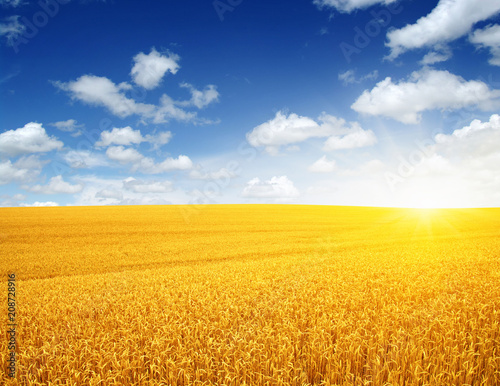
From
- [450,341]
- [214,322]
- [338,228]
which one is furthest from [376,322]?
[338,228]

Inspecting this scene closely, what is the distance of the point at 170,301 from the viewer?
7.32m

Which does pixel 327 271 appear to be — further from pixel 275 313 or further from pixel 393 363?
pixel 393 363

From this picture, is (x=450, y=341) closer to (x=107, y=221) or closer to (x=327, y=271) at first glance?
(x=327, y=271)

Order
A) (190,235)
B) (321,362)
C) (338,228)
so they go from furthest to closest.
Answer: (338,228) → (190,235) → (321,362)

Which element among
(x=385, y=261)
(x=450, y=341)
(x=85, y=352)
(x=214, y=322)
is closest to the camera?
(x=85, y=352)

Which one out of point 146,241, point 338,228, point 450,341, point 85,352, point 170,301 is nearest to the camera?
point 85,352

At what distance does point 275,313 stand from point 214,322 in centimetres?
145

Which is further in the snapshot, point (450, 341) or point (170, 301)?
point (170, 301)

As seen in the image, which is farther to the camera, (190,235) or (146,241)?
(190,235)

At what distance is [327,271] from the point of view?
1104 centimetres

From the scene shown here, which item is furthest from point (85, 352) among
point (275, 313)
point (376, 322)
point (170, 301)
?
point (376, 322)

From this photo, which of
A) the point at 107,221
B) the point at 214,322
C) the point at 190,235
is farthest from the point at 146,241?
the point at 214,322

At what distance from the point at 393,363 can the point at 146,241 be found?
72.8 ft

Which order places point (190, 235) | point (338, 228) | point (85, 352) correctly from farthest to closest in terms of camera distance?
point (338, 228), point (190, 235), point (85, 352)
